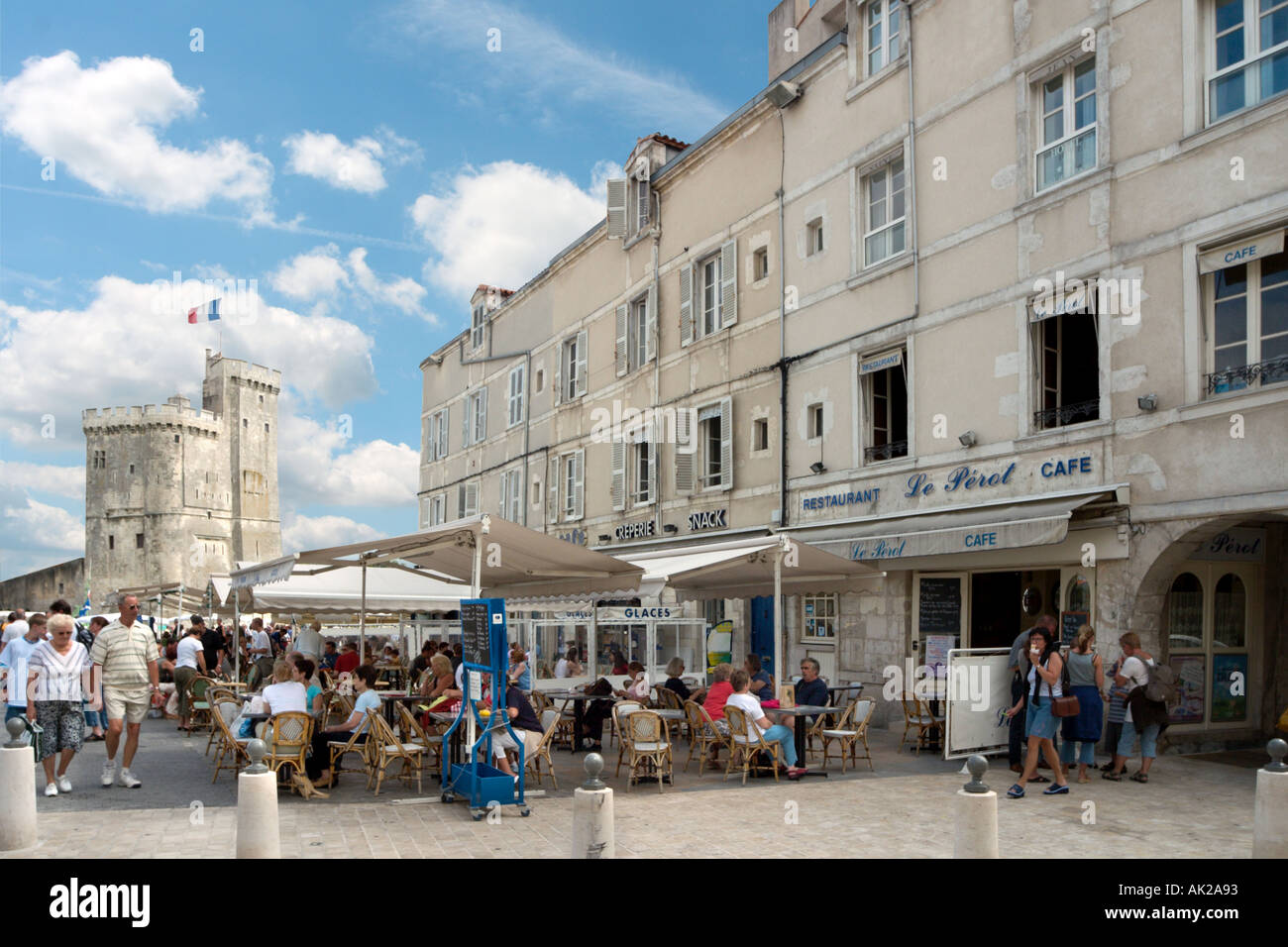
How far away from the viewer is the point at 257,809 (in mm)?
5336

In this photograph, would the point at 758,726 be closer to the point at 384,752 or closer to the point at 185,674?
the point at 384,752

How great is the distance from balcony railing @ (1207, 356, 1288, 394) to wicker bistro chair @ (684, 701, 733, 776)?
19.0 feet

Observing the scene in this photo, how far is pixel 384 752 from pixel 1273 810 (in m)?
6.43

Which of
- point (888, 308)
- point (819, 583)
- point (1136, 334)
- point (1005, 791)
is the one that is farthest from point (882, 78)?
point (1005, 791)

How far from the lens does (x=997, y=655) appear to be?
34.2ft

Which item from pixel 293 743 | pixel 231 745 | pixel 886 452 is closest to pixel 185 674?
pixel 231 745

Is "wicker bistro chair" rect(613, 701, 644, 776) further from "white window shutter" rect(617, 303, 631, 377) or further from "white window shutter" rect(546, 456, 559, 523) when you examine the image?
"white window shutter" rect(546, 456, 559, 523)

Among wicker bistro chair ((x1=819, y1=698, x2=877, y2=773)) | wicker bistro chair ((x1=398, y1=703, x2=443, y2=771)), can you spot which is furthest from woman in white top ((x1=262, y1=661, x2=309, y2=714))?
wicker bistro chair ((x1=819, y1=698, x2=877, y2=773))

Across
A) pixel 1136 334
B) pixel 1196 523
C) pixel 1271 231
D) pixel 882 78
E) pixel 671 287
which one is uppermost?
pixel 882 78

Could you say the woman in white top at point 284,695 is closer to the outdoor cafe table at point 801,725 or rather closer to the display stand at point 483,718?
the display stand at point 483,718

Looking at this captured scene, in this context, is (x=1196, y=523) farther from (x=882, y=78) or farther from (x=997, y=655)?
(x=882, y=78)

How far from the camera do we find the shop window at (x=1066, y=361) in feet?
38.7
